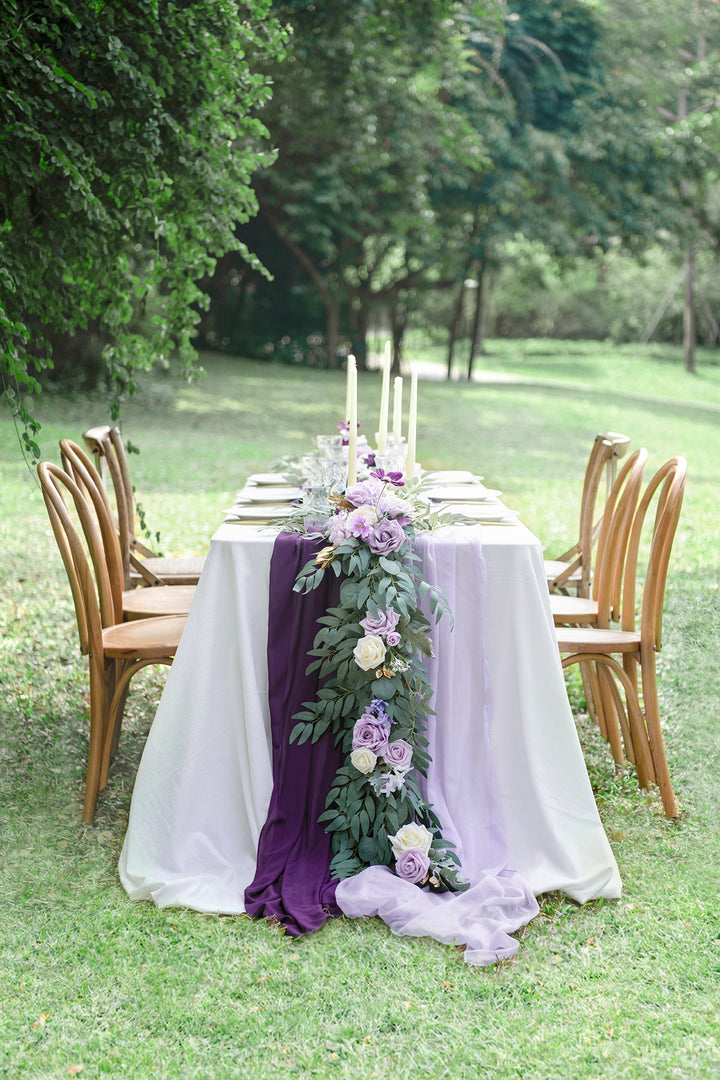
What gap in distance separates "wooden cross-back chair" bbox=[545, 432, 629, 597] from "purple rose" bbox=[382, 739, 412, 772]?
153cm

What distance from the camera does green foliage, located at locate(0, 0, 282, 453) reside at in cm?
357

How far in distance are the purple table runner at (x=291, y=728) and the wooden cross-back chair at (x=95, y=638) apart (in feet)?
1.49

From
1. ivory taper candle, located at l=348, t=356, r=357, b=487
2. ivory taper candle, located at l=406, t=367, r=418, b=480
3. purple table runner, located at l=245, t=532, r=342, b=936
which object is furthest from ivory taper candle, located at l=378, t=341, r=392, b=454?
purple table runner, located at l=245, t=532, r=342, b=936

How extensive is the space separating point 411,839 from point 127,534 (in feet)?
6.50

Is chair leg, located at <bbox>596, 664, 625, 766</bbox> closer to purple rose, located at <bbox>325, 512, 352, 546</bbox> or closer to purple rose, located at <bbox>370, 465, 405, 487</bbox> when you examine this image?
purple rose, located at <bbox>370, 465, 405, 487</bbox>

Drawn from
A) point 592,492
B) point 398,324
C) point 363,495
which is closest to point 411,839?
point 363,495

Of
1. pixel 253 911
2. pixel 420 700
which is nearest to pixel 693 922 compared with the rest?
pixel 420 700

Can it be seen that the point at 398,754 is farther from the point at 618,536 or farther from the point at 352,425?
the point at 618,536

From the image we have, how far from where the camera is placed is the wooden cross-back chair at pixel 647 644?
3.22 metres

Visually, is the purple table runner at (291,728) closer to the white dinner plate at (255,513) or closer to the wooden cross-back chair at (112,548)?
the white dinner plate at (255,513)

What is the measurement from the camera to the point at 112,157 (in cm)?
399

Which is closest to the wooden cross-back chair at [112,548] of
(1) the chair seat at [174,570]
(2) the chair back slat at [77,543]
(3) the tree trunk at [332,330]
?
(2) the chair back slat at [77,543]

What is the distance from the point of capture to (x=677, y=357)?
29312 millimetres

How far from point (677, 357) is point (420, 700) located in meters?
28.6
